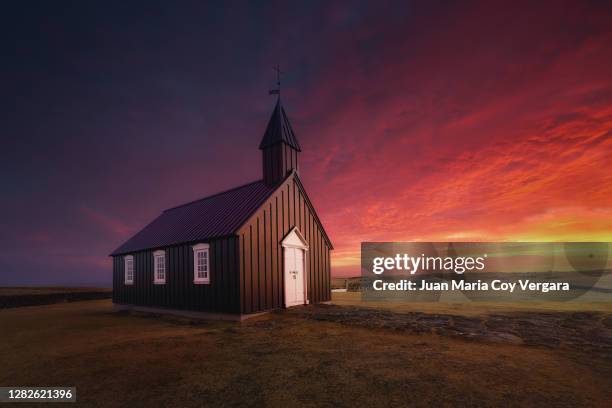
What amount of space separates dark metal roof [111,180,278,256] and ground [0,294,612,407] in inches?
214

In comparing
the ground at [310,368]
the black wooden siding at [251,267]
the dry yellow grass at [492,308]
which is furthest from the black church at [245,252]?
the dry yellow grass at [492,308]

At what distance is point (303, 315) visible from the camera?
43.4 feet

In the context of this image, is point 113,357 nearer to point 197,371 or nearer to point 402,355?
point 197,371

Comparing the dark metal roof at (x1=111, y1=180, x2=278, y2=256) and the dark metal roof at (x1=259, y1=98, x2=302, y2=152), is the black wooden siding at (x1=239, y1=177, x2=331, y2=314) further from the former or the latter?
the dark metal roof at (x1=259, y1=98, x2=302, y2=152)

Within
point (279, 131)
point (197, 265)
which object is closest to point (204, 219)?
point (197, 265)

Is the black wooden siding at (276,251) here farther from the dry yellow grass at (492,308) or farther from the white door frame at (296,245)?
the dry yellow grass at (492,308)

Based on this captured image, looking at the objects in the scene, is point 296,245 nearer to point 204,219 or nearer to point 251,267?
point 251,267

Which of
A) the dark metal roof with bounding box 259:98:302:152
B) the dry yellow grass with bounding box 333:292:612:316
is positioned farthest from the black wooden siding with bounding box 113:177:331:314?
the dry yellow grass with bounding box 333:292:612:316

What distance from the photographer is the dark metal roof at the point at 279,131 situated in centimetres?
1725

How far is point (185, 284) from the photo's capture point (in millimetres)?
15805

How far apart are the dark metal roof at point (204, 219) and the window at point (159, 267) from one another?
54 centimetres

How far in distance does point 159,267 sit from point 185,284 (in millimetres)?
3280

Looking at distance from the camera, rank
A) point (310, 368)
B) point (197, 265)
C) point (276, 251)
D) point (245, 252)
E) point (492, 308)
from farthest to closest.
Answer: point (197, 265) → point (276, 251) → point (492, 308) → point (245, 252) → point (310, 368)

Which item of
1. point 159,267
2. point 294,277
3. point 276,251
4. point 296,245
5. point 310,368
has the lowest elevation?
point 310,368
